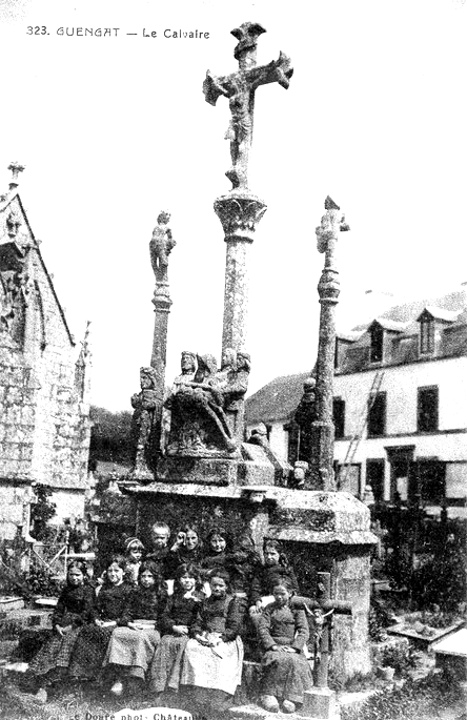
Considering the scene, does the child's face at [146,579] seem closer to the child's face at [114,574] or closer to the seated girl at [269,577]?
the child's face at [114,574]

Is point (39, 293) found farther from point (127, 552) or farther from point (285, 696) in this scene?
point (285, 696)

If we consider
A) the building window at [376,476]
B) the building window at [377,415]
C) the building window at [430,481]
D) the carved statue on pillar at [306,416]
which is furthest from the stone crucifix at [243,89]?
the building window at [376,476]

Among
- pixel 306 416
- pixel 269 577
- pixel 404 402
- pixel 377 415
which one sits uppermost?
pixel 404 402

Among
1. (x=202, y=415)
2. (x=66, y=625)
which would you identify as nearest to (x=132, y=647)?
(x=66, y=625)

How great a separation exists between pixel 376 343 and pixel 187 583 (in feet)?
58.1

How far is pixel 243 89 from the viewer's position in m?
7.92

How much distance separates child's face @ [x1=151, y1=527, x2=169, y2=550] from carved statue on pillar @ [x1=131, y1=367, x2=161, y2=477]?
75 centimetres

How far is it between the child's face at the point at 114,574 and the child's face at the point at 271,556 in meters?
1.23

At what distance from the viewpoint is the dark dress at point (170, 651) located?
544 cm

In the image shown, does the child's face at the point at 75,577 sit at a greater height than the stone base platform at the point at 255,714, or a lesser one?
greater

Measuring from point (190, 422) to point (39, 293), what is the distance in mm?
13093

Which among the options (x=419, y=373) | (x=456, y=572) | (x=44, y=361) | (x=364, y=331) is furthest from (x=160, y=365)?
(x=364, y=331)

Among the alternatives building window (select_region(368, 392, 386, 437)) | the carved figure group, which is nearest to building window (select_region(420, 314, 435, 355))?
building window (select_region(368, 392, 386, 437))

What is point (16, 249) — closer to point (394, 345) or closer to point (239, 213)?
point (239, 213)
